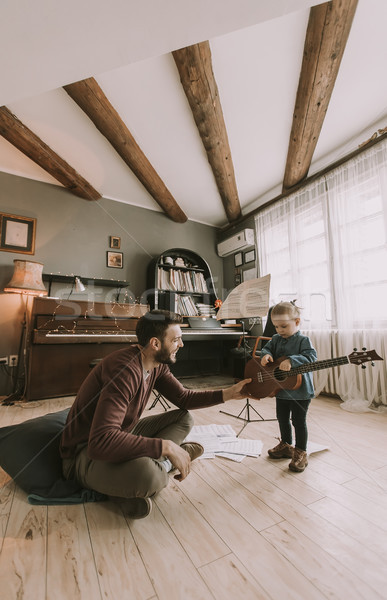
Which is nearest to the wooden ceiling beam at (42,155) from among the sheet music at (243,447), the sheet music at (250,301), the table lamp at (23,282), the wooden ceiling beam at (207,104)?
the table lamp at (23,282)

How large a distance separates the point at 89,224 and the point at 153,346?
10.1ft

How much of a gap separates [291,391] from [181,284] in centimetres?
268

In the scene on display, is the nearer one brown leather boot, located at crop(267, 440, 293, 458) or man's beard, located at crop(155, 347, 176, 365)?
man's beard, located at crop(155, 347, 176, 365)

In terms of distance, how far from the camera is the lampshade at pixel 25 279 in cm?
284

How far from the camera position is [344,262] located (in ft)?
9.09

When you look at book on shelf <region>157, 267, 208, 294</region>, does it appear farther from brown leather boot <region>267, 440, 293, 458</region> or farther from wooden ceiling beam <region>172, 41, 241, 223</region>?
brown leather boot <region>267, 440, 293, 458</region>

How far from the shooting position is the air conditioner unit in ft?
13.5

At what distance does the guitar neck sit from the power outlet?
3012 millimetres

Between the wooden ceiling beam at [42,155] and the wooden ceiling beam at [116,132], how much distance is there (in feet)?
2.34

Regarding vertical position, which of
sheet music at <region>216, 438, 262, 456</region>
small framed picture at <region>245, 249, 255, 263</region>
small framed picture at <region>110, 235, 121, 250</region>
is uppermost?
small framed picture at <region>110, 235, 121, 250</region>

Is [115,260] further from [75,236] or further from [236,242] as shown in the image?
[236,242]

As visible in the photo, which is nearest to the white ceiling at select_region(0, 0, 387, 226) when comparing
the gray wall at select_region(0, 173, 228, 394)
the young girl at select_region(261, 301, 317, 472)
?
the gray wall at select_region(0, 173, 228, 394)

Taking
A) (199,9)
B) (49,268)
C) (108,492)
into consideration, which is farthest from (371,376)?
(49,268)

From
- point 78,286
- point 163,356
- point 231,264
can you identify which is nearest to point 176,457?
point 163,356
